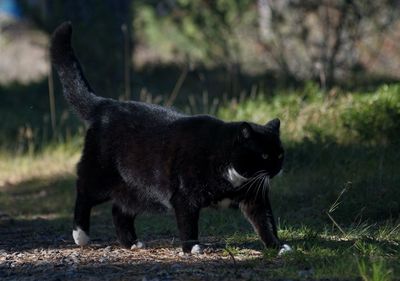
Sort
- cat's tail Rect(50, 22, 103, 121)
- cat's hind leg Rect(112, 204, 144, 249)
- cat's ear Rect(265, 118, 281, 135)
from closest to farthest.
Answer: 1. cat's ear Rect(265, 118, 281, 135)
2. cat's hind leg Rect(112, 204, 144, 249)
3. cat's tail Rect(50, 22, 103, 121)

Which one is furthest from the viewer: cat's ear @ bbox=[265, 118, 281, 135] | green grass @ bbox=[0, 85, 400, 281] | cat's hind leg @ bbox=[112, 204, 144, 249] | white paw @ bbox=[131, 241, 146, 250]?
cat's hind leg @ bbox=[112, 204, 144, 249]

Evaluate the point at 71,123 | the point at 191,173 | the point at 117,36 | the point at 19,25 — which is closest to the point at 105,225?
the point at 191,173

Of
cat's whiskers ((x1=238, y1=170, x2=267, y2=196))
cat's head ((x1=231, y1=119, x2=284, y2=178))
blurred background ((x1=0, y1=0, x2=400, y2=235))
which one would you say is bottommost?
blurred background ((x1=0, y1=0, x2=400, y2=235))

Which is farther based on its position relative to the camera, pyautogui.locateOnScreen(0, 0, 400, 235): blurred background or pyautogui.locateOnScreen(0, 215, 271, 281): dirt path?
pyautogui.locateOnScreen(0, 0, 400, 235): blurred background

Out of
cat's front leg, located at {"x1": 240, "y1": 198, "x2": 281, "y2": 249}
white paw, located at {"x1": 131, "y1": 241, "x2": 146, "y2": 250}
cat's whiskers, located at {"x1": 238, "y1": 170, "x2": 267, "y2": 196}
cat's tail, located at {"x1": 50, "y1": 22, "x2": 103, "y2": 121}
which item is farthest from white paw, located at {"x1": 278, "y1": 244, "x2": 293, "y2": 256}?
cat's tail, located at {"x1": 50, "y1": 22, "x2": 103, "y2": 121}

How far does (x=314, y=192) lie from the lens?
7336 mm

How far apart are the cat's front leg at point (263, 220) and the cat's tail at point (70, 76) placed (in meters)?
1.59

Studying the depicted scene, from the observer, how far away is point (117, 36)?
1320 cm

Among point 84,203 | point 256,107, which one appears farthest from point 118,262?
point 256,107

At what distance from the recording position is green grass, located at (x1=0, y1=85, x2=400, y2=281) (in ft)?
15.8

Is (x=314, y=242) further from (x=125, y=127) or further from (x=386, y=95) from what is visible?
(x=386, y=95)

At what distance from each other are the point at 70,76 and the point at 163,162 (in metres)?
1.35

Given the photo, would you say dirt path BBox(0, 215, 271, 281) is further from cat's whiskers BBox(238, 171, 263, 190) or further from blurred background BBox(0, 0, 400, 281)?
cat's whiskers BBox(238, 171, 263, 190)

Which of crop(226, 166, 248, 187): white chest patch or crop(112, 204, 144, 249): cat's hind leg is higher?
crop(226, 166, 248, 187): white chest patch
